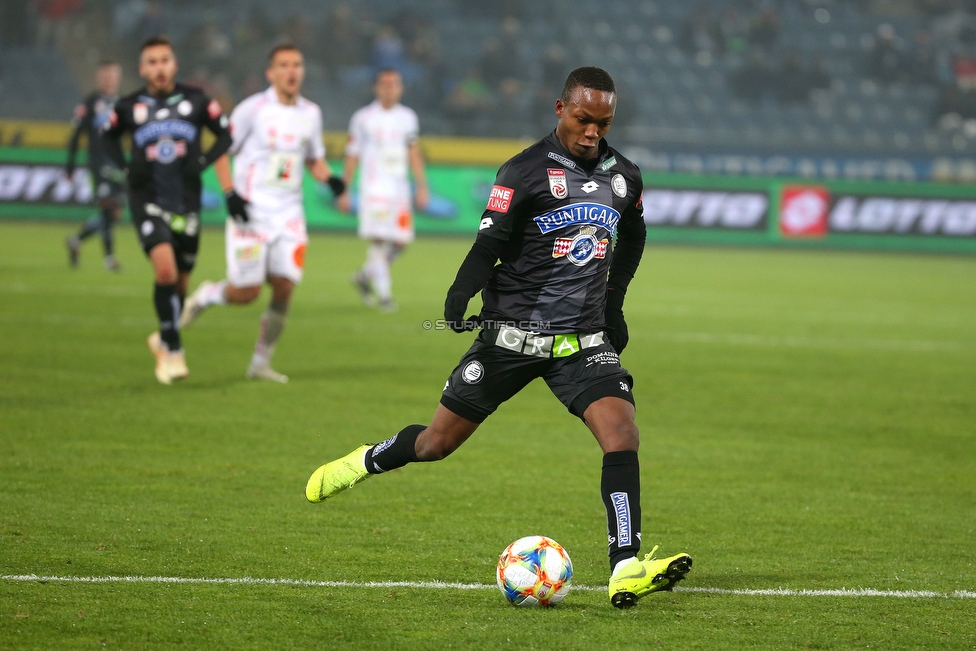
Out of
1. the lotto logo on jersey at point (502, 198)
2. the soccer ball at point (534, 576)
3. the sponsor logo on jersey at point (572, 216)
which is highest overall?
the lotto logo on jersey at point (502, 198)

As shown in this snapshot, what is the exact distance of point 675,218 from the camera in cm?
2730

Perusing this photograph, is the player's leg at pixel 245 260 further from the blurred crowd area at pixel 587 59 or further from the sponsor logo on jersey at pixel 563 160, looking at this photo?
the blurred crowd area at pixel 587 59

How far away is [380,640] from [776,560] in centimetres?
200

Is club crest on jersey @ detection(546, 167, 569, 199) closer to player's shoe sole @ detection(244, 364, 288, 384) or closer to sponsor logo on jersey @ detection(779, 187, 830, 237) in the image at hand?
player's shoe sole @ detection(244, 364, 288, 384)

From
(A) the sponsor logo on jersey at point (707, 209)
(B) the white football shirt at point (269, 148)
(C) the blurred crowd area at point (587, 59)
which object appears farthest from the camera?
(C) the blurred crowd area at point (587, 59)

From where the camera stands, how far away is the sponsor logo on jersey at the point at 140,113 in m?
9.32

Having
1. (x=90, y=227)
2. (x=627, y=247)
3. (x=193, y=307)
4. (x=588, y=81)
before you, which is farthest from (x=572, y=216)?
(x=90, y=227)

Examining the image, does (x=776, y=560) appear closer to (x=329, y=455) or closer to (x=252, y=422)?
(x=329, y=455)

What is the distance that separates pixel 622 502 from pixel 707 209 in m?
23.2

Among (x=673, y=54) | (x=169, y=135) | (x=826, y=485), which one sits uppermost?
(x=673, y=54)

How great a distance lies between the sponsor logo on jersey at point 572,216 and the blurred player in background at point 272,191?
4.96 m

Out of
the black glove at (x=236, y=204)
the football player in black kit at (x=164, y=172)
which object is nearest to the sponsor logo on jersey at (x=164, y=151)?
the football player in black kit at (x=164, y=172)

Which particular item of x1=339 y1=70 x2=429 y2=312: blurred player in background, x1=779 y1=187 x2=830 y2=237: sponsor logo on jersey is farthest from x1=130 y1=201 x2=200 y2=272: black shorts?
x1=779 y1=187 x2=830 y2=237: sponsor logo on jersey

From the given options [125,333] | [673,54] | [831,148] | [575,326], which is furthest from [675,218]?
[575,326]
